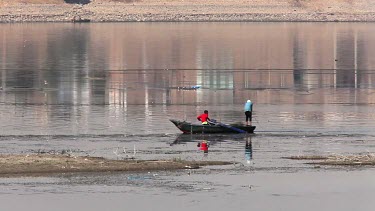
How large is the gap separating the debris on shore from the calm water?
0.83m

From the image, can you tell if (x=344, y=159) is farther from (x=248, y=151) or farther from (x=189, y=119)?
(x=189, y=119)

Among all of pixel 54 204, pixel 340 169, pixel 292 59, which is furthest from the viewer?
pixel 292 59

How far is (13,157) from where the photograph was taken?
3975 centimetres

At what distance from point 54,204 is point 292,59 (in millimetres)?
74368

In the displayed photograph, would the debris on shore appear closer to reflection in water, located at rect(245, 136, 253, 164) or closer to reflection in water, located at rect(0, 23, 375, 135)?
reflection in water, located at rect(245, 136, 253, 164)

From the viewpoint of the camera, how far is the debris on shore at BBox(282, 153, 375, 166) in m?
40.3

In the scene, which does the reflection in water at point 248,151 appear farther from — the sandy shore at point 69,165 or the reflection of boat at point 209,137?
the sandy shore at point 69,165

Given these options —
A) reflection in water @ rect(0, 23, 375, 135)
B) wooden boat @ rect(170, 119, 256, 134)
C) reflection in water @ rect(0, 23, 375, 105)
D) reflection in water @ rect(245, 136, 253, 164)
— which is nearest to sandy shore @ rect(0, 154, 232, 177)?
reflection in water @ rect(245, 136, 253, 164)

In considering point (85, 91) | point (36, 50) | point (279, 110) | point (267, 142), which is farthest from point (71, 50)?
point (267, 142)

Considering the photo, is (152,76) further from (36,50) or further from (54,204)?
(54,204)

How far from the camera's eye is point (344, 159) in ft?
135

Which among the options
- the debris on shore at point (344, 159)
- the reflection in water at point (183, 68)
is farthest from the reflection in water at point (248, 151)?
the reflection in water at point (183, 68)

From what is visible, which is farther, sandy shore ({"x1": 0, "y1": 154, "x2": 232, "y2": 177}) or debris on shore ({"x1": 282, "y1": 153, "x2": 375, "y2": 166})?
debris on shore ({"x1": 282, "y1": 153, "x2": 375, "y2": 166})

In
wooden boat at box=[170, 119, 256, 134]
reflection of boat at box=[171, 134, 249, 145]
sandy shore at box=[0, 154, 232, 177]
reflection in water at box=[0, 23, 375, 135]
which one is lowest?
sandy shore at box=[0, 154, 232, 177]
